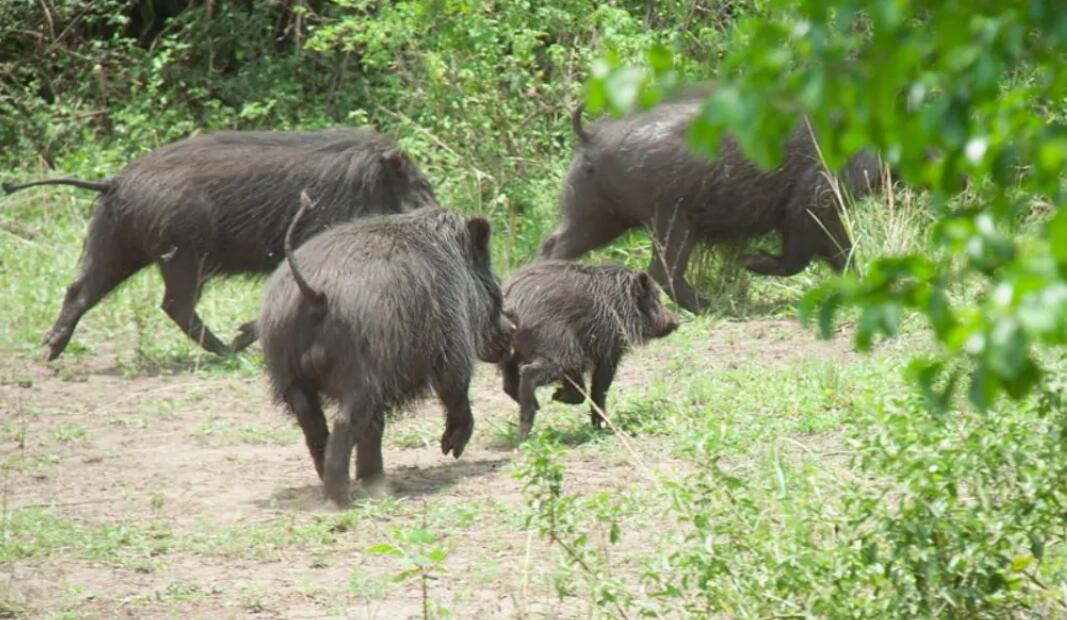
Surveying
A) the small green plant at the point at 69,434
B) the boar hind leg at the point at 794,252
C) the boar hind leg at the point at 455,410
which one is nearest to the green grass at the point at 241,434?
the small green plant at the point at 69,434

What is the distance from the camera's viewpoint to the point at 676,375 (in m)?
8.21

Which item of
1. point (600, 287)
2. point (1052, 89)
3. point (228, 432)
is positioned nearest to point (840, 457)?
point (600, 287)

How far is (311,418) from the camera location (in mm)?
6258

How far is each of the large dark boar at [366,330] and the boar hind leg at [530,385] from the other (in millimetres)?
445

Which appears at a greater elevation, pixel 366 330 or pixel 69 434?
pixel 366 330

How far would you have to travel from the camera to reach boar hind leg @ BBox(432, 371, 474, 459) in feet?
21.4

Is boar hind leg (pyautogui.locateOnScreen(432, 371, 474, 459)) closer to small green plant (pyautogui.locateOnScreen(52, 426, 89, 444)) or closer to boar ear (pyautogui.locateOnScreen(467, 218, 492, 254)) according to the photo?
boar ear (pyautogui.locateOnScreen(467, 218, 492, 254))

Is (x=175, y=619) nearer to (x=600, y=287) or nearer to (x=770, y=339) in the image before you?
(x=600, y=287)

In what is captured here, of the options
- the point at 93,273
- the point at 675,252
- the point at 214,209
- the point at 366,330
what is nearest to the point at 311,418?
the point at 366,330

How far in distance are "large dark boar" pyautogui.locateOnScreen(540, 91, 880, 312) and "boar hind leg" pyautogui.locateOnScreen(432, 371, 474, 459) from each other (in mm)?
3141

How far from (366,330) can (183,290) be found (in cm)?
337

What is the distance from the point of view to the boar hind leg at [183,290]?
9125mm

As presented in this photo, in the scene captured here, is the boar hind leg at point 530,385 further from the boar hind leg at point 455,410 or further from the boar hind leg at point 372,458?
the boar hind leg at point 372,458

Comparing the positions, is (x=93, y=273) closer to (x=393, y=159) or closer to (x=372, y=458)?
(x=393, y=159)
